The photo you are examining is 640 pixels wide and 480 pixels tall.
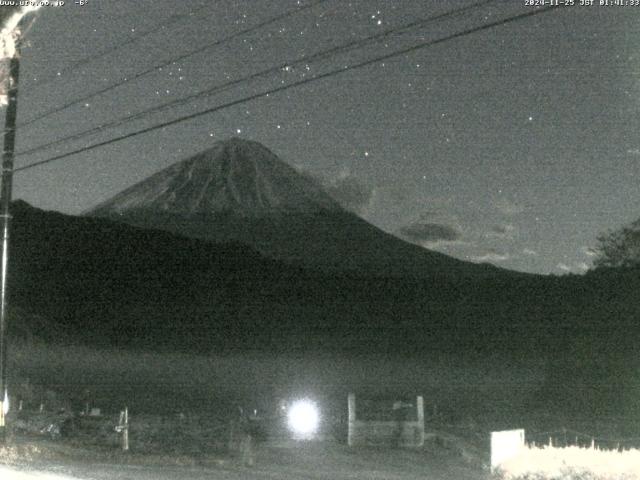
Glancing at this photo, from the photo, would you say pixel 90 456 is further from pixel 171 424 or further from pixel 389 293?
pixel 389 293

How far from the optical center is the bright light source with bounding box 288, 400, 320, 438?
74.4 feet

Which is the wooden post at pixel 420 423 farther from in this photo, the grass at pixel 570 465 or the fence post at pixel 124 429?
the fence post at pixel 124 429

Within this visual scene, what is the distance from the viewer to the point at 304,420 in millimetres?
22766

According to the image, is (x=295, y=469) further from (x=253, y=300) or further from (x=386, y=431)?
(x=253, y=300)

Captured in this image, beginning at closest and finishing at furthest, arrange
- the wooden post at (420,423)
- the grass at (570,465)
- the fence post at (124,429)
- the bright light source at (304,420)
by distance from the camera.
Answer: the grass at (570,465)
the fence post at (124,429)
the wooden post at (420,423)
the bright light source at (304,420)

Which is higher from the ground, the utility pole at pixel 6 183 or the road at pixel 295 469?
the utility pole at pixel 6 183

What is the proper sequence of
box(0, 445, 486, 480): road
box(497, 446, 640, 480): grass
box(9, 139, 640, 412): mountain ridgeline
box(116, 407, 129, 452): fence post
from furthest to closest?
box(9, 139, 640, 412): mountain ridgeline
box(116, 407, 129, 452): fence post
box(0, 445, 486, 480): road
box(497, 446, 640, 480): grass

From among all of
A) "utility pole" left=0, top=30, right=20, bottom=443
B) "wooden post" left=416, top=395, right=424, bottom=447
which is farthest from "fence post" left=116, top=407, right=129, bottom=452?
"wooden post" left=416, top=395, right=424, bottom=447

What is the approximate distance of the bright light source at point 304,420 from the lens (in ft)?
74.4

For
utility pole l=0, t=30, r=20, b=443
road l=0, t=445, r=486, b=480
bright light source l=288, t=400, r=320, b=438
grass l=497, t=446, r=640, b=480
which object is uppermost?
utility pole l=0, t=30, r=20, b=443

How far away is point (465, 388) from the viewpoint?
58.4 meters

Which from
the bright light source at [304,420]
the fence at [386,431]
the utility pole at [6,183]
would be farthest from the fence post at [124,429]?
the fence at [386,431]

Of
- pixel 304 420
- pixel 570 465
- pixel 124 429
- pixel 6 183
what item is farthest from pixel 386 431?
pixel 6 183

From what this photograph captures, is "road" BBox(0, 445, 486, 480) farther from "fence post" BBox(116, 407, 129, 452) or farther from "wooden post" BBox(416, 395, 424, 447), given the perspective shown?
"fence post" BBox(116, 407, 129, 452)
